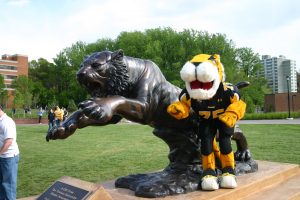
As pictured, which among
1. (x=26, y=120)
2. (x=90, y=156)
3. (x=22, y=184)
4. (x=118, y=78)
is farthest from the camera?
(x=26, y=120)

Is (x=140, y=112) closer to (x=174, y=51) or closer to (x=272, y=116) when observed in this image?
(x=272, y=116)

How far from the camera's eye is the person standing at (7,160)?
16.7ft

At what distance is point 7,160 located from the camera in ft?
17.0

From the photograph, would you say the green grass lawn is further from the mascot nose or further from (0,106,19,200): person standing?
the mascot nose

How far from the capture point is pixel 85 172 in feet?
26.0

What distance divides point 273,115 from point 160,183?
30.5 meters

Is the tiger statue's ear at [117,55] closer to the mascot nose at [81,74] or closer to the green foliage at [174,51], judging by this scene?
the mascot nose at [81,74]

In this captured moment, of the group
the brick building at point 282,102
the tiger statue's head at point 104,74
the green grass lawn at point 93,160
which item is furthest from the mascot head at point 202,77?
the brick building at point 282,102

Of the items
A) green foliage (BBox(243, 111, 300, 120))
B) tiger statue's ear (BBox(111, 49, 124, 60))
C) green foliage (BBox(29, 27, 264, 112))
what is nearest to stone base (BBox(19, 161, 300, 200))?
tiger statue's ear (BBox(111, 49, 124, 60))

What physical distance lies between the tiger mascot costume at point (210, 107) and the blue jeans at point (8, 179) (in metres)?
3.07

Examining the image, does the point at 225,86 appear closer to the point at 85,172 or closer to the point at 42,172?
the point at 85,172

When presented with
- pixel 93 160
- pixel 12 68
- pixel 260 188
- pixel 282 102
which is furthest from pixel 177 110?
pixel 12 68

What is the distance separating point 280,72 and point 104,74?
7177 centimetres

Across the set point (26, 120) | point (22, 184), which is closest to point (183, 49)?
point (26, 120)
